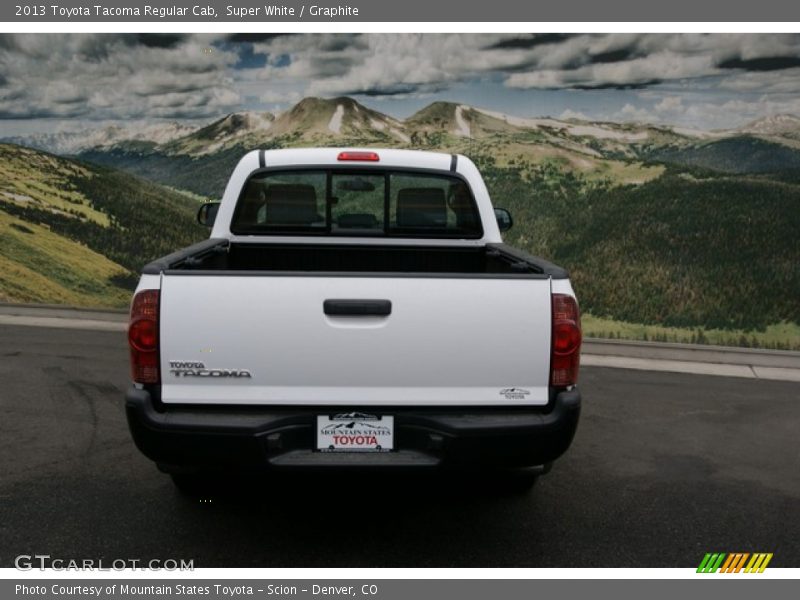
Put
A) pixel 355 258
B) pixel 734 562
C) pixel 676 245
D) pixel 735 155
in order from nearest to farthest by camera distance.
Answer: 1. pixel 734 562
2. pixel 355 258
3. pixel 676 245
4. pixel 735 155

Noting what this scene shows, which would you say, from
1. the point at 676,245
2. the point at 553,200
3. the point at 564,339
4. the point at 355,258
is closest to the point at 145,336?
the point at 564,339

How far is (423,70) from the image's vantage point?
12.7m

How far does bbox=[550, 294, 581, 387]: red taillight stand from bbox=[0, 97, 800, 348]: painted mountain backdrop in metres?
7.93

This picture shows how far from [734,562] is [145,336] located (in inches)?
124

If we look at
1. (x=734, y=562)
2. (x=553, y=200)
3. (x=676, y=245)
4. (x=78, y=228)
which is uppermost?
(x=553, y=200)

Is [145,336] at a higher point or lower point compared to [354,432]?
higher

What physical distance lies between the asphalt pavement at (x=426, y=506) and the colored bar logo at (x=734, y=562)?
0.19ft

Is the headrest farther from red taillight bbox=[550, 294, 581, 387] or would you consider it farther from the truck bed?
red taillight bbox=[550, 294, 581, 387]

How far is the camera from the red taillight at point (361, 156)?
589cm

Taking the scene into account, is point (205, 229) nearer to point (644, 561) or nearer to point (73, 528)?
point (73, 528)

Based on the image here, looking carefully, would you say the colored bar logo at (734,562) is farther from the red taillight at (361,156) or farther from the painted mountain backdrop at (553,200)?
the painted mountain backdrop at (553,200)

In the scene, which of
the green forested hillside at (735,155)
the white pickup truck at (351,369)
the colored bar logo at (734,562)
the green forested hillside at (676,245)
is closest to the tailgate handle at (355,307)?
the white pickup truck at (351,369)

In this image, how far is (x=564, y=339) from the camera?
3789 millimetres

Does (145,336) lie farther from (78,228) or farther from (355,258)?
(78,228)
